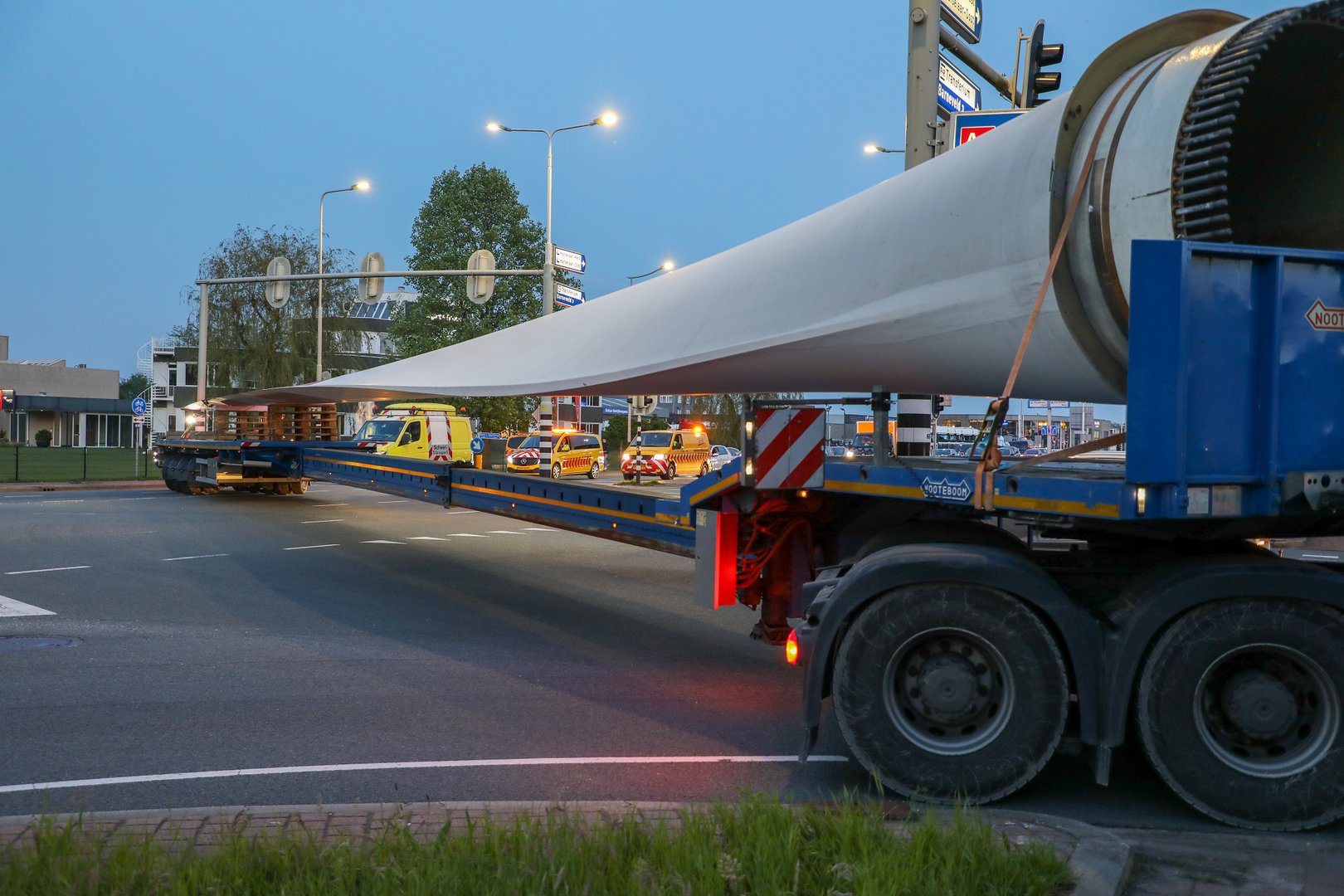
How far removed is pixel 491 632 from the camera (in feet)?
31.2

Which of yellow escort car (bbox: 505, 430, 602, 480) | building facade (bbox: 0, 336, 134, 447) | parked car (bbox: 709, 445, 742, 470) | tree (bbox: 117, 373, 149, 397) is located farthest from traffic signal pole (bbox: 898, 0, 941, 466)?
tree (bbox: 117, 373, 149, 397)

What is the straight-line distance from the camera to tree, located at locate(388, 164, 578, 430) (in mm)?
45531

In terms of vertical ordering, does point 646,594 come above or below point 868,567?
below

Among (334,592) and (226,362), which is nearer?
(334,592)

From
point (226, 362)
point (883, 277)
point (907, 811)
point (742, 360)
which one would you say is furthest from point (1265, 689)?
point (226, 362)

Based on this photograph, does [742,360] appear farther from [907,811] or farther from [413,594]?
[413,594]

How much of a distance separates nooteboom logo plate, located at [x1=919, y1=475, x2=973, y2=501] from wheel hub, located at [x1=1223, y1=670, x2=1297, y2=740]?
1.40 m

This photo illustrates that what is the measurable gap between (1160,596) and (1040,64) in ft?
26.6

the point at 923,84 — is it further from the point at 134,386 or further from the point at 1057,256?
the point at 134,386

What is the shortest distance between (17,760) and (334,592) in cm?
593

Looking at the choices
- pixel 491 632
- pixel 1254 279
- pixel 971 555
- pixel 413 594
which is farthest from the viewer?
pixel 413 594

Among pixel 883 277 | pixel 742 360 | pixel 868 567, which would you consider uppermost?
pixel 883 277

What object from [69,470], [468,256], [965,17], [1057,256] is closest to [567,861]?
[1057,256]

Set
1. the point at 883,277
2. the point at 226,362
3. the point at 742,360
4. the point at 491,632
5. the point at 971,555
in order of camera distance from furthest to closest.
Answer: the point at 226,362
the point at 491,632
the point at 742,360
the point at 883,277
the point at 971,555
